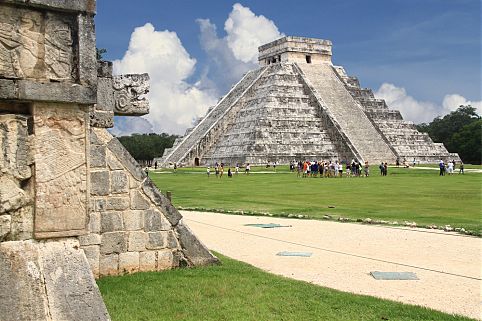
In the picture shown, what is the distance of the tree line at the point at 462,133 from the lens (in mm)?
68500

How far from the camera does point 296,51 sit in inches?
2564

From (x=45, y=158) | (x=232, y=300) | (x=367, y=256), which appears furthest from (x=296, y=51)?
(x=45, y=158)

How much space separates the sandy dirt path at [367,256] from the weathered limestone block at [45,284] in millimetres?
3587

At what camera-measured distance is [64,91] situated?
3797mm

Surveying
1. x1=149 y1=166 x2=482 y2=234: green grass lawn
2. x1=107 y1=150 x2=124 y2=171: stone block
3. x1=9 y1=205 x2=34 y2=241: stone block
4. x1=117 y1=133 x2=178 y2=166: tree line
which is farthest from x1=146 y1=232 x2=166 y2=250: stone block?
x1=117 y1=133 x2=178 y2=166: tree line

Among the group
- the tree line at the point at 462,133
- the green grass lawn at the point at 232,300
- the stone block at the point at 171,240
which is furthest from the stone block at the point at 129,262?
the tree line at the point at 462,133

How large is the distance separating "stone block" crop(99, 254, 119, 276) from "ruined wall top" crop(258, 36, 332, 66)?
59475mm

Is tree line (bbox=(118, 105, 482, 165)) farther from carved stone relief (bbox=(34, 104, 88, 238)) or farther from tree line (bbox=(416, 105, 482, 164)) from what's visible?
carved stone relief (bbox=(34, 104, 88, 238))

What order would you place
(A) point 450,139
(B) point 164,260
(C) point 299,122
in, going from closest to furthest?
(B) point 164,260
(C) point 299,122
(A) point 450,139

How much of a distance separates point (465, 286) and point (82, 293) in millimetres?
4754

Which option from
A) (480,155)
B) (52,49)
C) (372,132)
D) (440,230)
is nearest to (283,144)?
(372,132)

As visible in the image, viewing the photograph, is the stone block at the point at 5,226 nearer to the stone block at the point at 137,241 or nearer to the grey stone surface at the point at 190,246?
the stone block at the point at 137,241

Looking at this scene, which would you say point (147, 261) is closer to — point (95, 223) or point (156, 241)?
point (156, 241)

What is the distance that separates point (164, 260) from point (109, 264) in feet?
2.22
